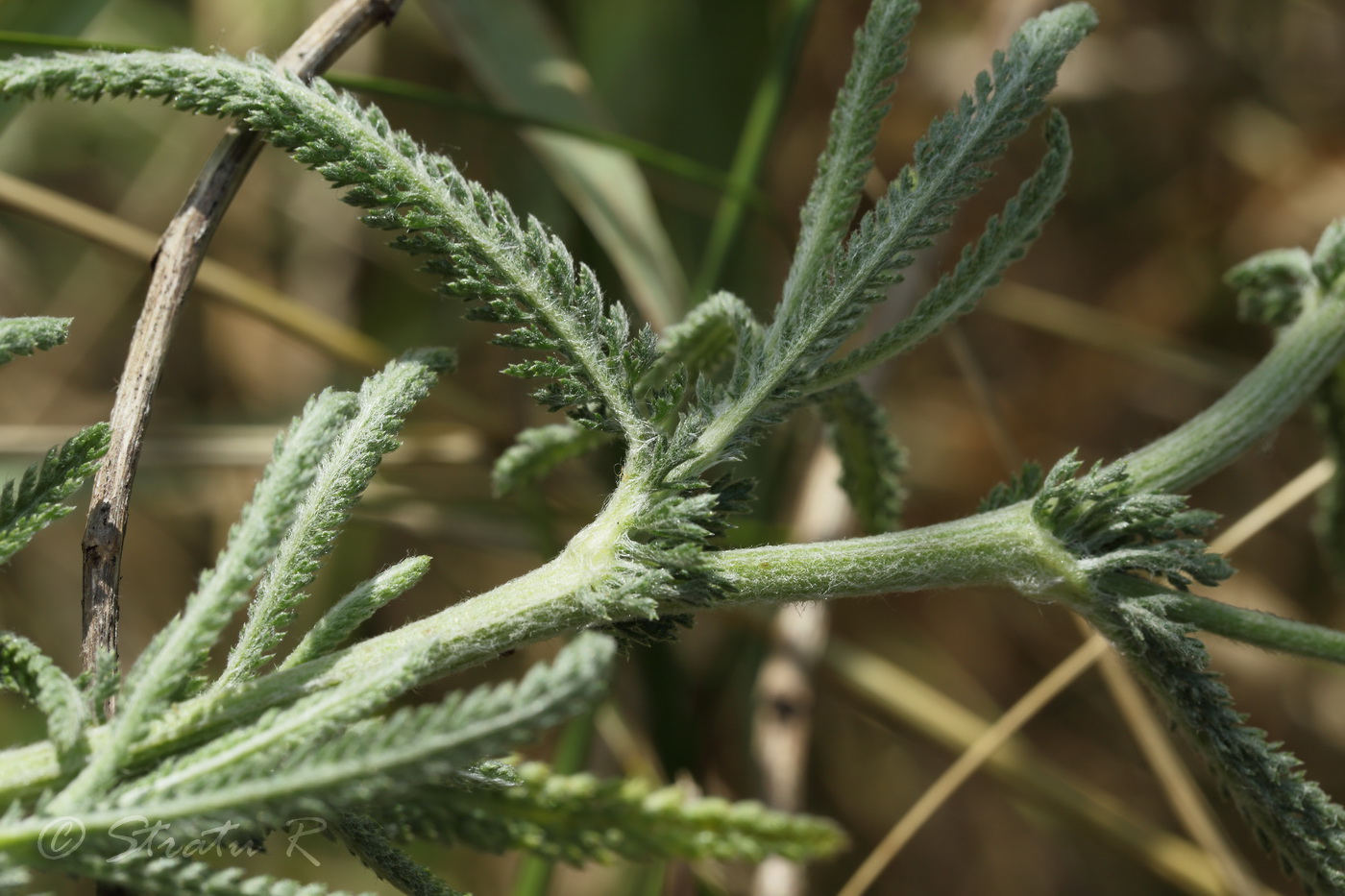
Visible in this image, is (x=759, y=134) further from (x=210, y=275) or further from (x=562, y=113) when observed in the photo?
(x=210, y=275)

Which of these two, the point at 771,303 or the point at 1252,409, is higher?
the point at 771,303

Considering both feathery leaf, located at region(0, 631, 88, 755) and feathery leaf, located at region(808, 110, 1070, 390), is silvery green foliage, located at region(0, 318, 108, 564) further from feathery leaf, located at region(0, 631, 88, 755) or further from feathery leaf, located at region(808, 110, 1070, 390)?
feathery leaf, located at region(808, 110, 1070, 390)

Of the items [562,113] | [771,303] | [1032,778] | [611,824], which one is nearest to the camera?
[611,824]

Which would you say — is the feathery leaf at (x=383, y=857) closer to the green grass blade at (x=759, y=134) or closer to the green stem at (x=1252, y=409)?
the green stem at (x=1252, y=409)

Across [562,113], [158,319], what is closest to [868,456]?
[158,319]

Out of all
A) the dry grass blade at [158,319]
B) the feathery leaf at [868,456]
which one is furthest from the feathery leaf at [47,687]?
the feathery leaf at [868,456]

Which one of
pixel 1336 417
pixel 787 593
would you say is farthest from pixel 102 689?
pixel 1336 417

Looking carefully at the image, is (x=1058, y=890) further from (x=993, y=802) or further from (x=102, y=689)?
(x=102, y=689)

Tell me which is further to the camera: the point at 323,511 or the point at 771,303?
the point at 771,303

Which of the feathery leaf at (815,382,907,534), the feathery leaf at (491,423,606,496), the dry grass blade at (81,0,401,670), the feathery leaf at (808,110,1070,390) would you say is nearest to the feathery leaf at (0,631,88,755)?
the dry grass blade at (81,0,401,670)
